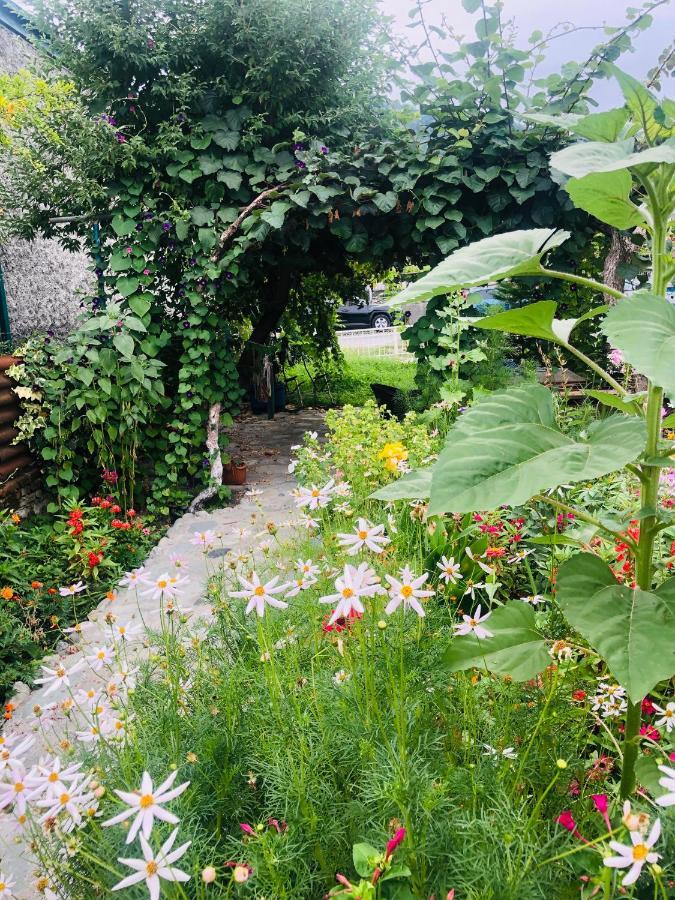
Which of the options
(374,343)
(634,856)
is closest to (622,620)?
(634,856)

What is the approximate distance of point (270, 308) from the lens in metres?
6.61

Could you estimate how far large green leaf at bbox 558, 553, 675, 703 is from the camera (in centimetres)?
74

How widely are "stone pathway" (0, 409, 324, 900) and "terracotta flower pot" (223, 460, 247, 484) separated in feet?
0.25

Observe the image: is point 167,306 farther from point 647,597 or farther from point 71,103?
point 647,597

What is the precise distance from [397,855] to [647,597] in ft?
1.61

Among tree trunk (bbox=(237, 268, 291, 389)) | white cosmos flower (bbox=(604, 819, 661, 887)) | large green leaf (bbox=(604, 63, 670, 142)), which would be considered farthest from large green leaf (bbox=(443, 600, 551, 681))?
tree trunk (bbox=(237, 268, 291, 389))

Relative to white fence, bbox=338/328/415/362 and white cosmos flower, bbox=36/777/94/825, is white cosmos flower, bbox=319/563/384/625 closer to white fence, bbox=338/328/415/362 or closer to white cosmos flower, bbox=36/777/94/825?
white cosmos flower, bbox=36/777/94/825

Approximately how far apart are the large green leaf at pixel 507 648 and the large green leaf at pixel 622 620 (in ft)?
0.53

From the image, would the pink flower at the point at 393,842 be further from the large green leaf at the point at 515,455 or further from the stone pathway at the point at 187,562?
the stone pathway at the point at 187,562

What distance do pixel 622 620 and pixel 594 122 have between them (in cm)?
74

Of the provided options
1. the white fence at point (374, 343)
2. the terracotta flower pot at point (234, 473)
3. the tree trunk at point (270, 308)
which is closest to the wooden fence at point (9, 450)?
the terracotta flower pot at point (234, 473)

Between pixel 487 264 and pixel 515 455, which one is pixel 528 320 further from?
pixel 515 455

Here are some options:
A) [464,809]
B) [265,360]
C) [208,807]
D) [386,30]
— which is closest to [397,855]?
[464,809]

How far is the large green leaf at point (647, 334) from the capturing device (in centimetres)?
64
